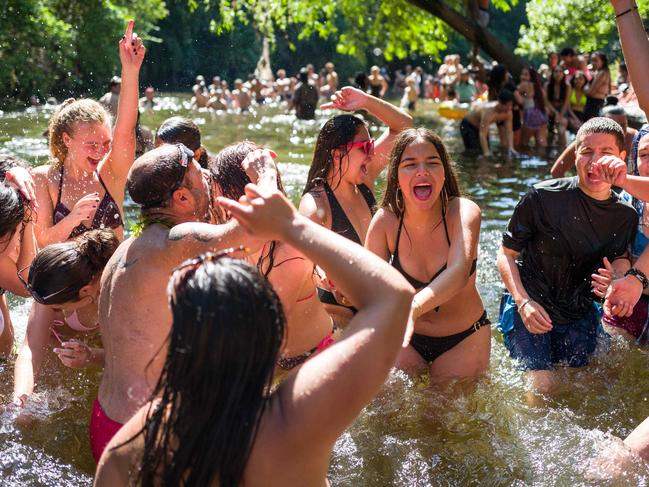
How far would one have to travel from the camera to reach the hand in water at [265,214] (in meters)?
2.10

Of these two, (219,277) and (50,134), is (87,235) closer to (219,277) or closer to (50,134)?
(50,134)

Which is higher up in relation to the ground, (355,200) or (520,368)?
(355,200)

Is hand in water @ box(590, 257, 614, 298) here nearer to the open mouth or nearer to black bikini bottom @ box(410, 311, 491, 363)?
black bikini bottom @ box(410, 311, 491, 363)

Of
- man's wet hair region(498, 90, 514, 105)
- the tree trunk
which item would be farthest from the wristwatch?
the tree trunk

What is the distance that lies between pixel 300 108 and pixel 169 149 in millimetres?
17913

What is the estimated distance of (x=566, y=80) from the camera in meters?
16.9

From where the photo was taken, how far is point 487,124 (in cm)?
1466

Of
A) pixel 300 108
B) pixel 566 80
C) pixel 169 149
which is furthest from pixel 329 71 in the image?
pixel 169 149

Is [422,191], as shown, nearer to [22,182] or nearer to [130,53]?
[130,53]

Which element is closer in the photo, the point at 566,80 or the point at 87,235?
the point at 87,235

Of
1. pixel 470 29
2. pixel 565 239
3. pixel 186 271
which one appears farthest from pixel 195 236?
pixel 470 29

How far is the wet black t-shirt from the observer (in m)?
4.55

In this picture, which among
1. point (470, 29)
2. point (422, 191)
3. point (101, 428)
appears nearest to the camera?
point (101, 428)

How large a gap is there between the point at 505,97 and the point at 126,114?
11349 mm
